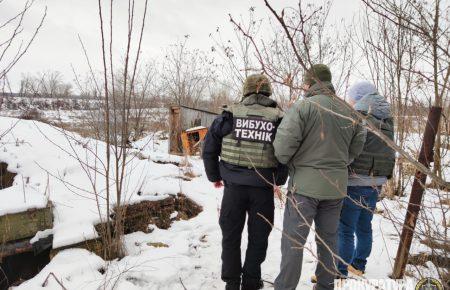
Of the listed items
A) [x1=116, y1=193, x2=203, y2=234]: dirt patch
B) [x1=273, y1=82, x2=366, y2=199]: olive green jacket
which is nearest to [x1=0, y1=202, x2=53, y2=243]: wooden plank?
[x1=116, y1=193, x2=203, y2=234]: dirt patch

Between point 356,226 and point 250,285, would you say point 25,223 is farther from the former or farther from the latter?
point 356,226

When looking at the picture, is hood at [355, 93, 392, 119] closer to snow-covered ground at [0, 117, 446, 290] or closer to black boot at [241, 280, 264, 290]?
snow-covered ground at [0, 117, 446, 290]

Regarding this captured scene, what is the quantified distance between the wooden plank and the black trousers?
196 cm

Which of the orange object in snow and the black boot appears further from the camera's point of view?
the orange object in snow

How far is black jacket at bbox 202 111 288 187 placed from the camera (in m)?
2.46

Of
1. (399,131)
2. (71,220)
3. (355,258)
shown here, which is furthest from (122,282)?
(399,131)

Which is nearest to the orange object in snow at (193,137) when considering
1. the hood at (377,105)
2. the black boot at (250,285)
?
the black boot at (250,285)

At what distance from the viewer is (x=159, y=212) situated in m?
4.21

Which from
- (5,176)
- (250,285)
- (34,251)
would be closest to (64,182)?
(34,251)

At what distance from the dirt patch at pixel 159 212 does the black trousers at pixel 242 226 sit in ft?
5.08

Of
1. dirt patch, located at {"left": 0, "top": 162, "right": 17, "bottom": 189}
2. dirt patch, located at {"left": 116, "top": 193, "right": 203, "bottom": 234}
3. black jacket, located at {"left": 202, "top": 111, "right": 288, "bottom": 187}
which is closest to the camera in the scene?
black jacket, located at {"left": 202, "top": 111, "right": 288, "bottom": 187}

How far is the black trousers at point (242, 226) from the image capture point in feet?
8.25

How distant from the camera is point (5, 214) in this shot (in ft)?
10.2

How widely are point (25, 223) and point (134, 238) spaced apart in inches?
43.7
